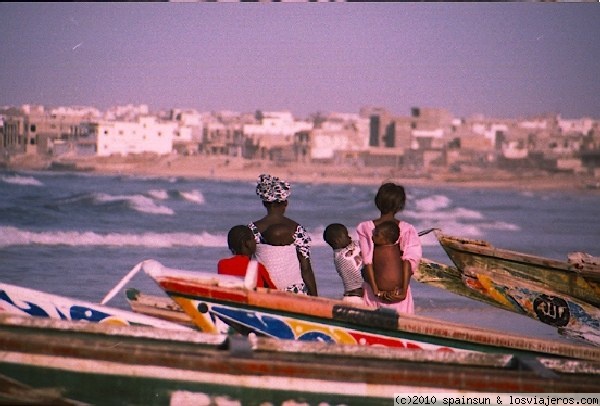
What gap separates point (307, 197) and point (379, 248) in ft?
89.6

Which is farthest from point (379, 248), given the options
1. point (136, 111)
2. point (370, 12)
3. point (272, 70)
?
point (136, 111)

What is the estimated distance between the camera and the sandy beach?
122 ft

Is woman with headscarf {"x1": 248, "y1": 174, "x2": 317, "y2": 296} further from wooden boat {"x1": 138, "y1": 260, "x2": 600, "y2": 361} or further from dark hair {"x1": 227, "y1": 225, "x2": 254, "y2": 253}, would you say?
wooden boat {"x1": 138, "y1": 260, "x2": 600, "y2": 361}

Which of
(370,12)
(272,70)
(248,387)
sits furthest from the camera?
(272,70)

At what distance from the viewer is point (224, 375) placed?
3.81m

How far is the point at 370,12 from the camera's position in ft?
84.3

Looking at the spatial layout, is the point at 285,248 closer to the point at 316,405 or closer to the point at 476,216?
the point at 316,405

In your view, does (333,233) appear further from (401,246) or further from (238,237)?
(238,237)

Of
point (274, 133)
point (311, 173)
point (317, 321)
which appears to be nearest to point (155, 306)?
point (317, 321)

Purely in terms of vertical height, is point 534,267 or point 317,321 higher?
point 534,267

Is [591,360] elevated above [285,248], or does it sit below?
below

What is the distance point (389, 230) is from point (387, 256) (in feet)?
0.45

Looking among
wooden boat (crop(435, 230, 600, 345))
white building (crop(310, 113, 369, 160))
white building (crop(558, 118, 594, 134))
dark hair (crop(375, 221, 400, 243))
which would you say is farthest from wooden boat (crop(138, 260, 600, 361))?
white building (crop(310, 113, 369, 160))

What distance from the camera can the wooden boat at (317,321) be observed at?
4520 millimetres
